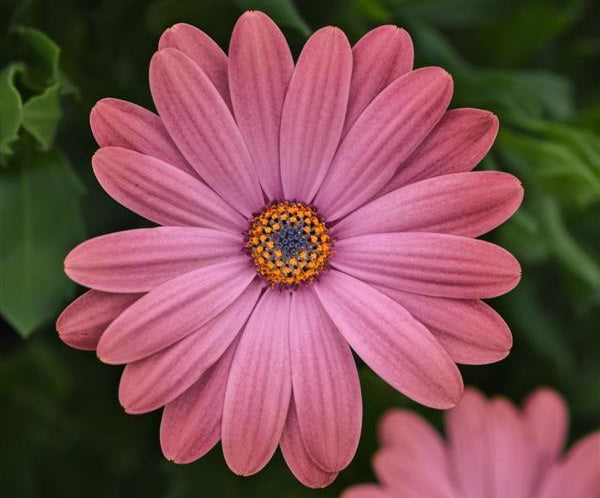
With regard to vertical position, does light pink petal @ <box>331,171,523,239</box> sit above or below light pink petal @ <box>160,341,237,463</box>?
above

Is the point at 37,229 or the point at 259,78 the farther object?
the point at 37,229

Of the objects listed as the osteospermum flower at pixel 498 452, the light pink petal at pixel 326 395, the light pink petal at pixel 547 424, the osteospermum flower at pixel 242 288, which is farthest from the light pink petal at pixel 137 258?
the light pink petal at pixel 547 424

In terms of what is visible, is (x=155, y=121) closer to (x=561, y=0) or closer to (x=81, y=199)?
(x=81, y=199)

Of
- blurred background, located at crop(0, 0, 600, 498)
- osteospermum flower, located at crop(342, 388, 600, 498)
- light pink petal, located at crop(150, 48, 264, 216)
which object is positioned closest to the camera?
light pink petal, located at crop(150, 48, 264, 216)

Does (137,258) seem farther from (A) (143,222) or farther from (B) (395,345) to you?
(A) (143,222)

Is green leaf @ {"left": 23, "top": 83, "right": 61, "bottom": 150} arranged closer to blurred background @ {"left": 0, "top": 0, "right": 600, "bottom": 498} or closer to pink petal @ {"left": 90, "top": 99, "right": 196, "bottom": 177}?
blurred background @ {"left": 0, "top": 0, "right": 600, "bottom": 498}

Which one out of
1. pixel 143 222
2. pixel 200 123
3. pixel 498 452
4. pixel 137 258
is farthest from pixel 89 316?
pixel 498 452

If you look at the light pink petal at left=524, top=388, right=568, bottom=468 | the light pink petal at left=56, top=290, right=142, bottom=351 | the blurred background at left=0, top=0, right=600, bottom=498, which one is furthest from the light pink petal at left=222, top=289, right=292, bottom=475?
the light pink petal at left=524, top=388, right=568, bottom=468

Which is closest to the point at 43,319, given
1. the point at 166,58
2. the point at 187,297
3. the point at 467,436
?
the point at 187,297
